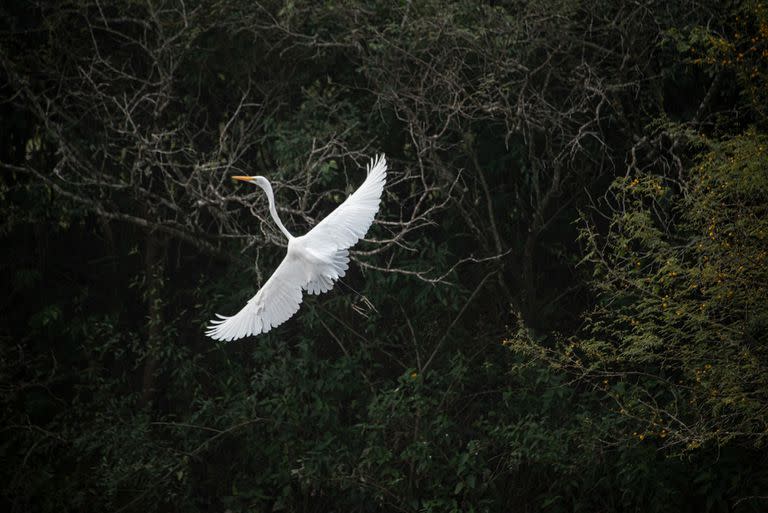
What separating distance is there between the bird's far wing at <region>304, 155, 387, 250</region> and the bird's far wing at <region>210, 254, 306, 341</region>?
0.17 m

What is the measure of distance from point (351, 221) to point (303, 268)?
0.33 metres

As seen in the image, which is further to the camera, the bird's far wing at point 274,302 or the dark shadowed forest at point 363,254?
the dark shadowed forest at point 363,254

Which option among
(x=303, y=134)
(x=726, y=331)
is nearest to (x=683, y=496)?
(x=726, y=331)

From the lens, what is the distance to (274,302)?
506cm

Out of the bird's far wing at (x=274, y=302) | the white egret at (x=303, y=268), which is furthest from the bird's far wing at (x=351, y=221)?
the bird's far wing at (x=274, y=302)

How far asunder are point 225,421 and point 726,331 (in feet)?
11.2

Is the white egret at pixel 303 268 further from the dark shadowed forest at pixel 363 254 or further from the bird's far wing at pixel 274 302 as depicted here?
the dark shadowed forest at pixel 363 254

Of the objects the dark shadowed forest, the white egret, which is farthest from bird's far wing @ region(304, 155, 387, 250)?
the dark shadowed forest

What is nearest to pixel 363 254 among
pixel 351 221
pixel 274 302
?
pixel 351 221

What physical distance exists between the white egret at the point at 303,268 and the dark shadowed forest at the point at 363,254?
1.86 ft

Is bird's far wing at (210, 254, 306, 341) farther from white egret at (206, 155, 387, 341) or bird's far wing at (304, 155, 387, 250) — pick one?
bird's far wing at (304, 155, 387, 250)

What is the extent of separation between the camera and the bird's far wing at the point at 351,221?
198 inches

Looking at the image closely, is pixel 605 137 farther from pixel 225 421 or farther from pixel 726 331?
pixel 225 421

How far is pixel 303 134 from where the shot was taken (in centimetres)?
645
